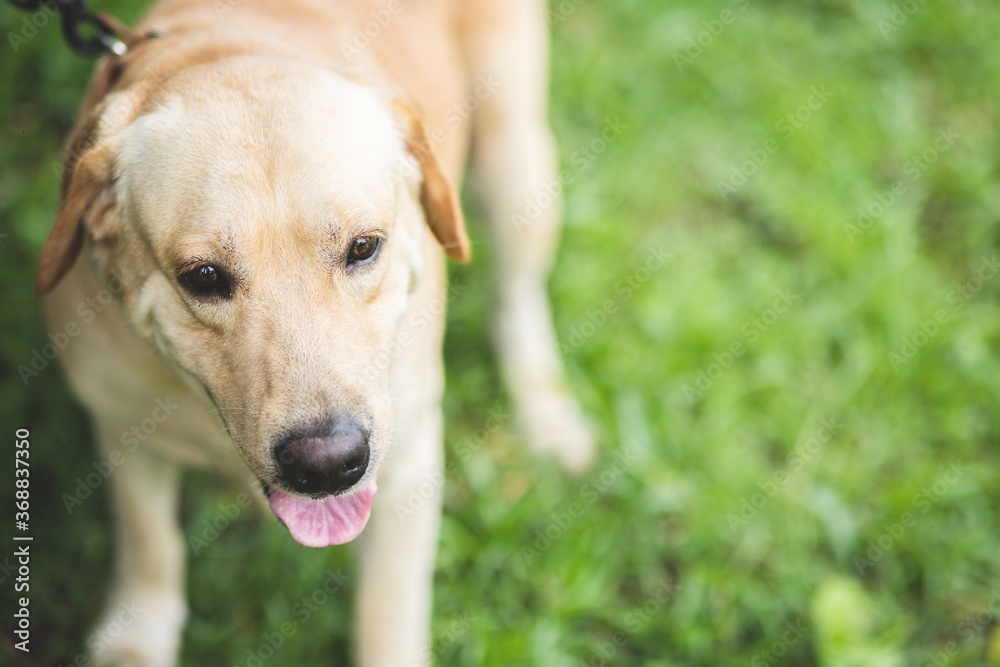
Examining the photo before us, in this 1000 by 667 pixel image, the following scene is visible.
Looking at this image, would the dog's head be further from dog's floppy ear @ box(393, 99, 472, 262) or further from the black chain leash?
the black chain leash

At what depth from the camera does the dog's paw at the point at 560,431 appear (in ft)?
13.0

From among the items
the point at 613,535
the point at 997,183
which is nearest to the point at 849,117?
the point at 997,183

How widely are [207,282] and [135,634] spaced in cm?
153

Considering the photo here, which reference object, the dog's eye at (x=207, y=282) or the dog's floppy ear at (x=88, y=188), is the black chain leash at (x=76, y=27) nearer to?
the dog's floppy ear at (x=88, y=188)

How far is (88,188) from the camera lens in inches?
91.0

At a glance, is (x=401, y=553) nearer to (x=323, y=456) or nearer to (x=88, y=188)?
(x=323, y=456)

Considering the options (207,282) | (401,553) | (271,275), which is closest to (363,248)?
(271,275)

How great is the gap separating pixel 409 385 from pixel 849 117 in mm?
3417

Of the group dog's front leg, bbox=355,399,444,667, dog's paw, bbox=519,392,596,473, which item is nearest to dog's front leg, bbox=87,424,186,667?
dog's front leg, bbox=355,399,444,667

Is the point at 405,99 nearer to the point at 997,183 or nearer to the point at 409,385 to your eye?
the point at 409,385

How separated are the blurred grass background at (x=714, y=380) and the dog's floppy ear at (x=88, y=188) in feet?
4.61

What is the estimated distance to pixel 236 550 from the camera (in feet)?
11.6

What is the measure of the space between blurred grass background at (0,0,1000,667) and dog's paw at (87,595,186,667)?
0.50 ft

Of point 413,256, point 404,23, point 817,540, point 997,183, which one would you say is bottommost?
point 817,540
